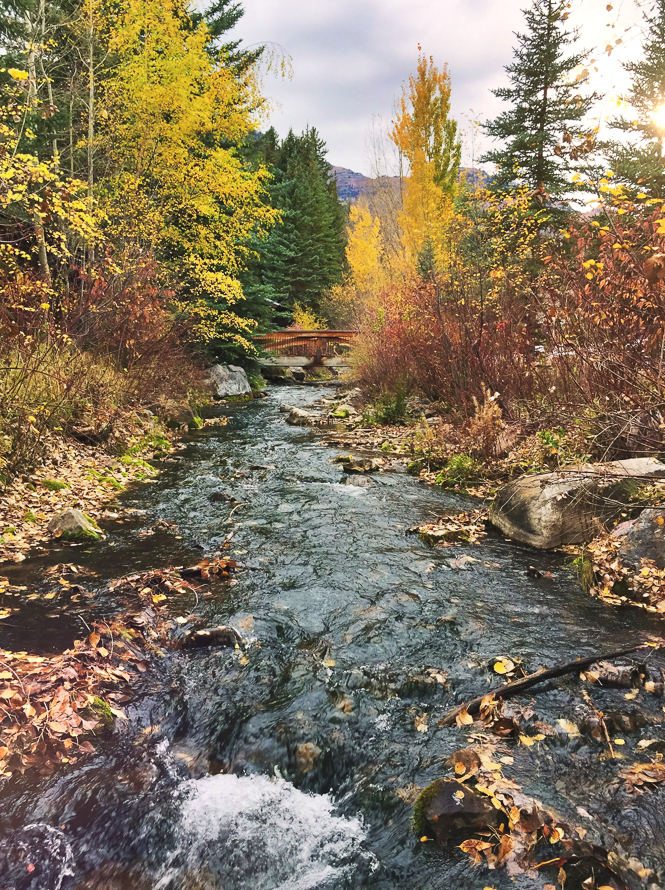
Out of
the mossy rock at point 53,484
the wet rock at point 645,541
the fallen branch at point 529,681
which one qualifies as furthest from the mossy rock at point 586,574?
the mossy rock at point 53,484

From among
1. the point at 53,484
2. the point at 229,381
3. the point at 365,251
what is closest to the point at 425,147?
the point at 365,251

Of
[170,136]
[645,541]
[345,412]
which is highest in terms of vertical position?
[170,136]

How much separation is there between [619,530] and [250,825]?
412cm

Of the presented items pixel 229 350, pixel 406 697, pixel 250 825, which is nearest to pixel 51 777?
pixel 250 825

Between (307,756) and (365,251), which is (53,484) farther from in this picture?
(365,251)

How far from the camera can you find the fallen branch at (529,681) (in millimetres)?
3102

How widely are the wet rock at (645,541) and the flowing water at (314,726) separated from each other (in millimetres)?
532

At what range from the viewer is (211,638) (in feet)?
12.6

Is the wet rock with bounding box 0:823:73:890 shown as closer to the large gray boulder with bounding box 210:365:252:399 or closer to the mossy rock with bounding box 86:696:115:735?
the mossy rock with bounding box 86:696:115:735

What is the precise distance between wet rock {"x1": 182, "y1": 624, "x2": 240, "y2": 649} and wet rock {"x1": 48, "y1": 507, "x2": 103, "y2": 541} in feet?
7.40

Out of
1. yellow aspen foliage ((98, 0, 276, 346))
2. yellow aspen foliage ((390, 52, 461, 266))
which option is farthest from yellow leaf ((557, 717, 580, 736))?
yellow aspen foliage ((390, 52, 461, 266))

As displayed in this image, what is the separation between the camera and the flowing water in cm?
232

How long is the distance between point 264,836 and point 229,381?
15.5 metres

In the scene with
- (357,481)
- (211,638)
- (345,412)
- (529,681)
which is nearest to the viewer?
(529,681)
